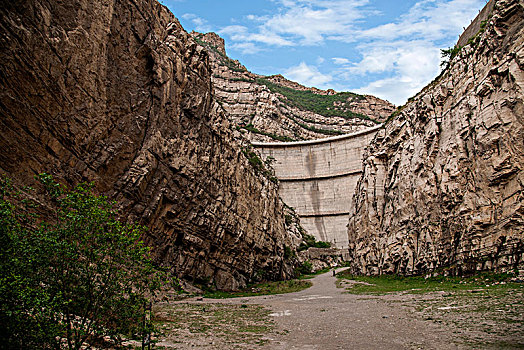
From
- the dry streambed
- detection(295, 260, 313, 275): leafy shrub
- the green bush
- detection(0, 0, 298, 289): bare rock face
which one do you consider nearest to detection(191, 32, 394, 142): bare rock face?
detection(295, 260, 313, 275): leafy shrub

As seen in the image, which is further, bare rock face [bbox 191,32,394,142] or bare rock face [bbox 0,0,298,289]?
bare rock face [bbox 191,32,394,142]

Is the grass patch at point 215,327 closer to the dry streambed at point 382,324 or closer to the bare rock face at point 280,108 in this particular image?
the dry streambed at point 382,324

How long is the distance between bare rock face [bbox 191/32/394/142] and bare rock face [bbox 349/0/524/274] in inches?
1972

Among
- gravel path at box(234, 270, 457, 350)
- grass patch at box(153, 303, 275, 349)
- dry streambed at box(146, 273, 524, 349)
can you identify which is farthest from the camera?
grass patch at box(153, 303, 275, 349)

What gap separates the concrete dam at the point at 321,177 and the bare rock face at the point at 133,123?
4167 cm

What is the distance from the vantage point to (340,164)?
236ft

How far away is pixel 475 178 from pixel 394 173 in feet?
38.3

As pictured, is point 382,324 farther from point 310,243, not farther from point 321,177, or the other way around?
point 321,177

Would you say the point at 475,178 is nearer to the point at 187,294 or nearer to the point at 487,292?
the point at 487,292

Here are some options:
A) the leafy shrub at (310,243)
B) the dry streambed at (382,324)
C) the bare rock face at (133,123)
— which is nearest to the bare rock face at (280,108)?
the leafy shrub at (310,243)

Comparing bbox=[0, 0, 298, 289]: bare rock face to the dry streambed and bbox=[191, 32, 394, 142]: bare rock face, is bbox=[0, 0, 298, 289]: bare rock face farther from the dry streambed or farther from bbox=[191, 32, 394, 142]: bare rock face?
bbox=[191, 32, 394, 142]: bare rock face

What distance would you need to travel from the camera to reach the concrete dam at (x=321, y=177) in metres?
69.6

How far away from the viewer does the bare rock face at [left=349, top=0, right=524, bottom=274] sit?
15.0m

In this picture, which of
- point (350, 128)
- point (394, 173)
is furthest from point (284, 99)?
point (394, 173)
